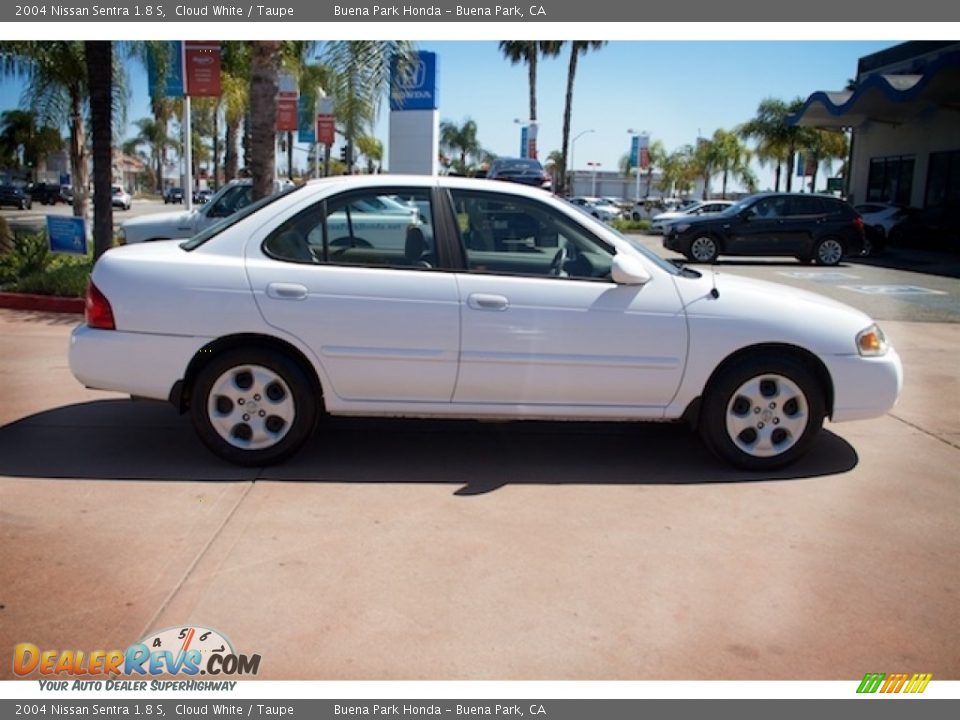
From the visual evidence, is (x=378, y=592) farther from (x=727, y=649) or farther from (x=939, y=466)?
(x=939, y=466)

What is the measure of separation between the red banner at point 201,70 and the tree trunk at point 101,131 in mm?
3753

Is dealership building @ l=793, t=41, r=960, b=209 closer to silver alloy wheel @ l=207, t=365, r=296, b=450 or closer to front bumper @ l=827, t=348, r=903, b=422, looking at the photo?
front bumper @ l=827, t=348, r=903, b=422

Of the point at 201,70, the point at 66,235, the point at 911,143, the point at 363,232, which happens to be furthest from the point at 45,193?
the point at 363,232

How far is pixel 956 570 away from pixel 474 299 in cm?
270

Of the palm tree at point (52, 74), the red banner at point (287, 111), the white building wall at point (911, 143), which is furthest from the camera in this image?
the white building wall at point (911, 143)

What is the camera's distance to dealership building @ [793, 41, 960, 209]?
2541 cm

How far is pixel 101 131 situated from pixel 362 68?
11.8ft

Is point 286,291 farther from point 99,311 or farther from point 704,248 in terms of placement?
point 704,248

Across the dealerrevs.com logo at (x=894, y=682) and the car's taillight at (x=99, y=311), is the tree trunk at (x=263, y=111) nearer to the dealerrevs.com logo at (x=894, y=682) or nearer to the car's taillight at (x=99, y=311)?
the car's taillight at (x=99, y=311)

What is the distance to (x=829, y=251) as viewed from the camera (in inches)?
776

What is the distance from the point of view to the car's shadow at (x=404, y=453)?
4992 mm

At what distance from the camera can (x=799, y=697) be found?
10.2 ft

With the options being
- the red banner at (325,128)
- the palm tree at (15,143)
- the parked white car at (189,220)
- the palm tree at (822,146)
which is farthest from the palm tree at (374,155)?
the parked white car at (189,220)

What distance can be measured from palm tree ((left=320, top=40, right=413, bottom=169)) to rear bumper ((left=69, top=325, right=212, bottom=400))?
6.11 metres
